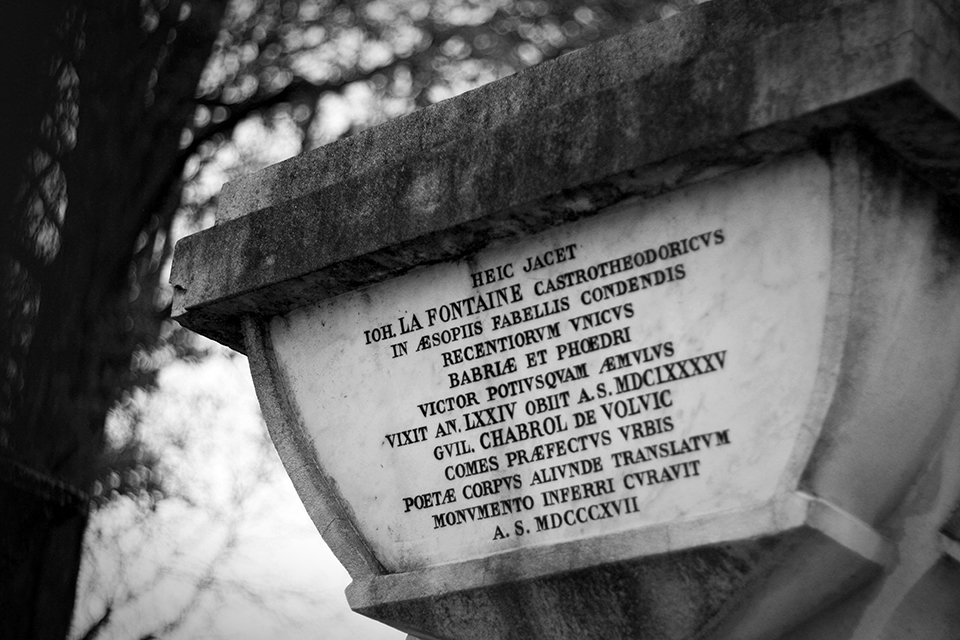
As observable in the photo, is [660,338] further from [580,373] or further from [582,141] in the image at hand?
[582,141]

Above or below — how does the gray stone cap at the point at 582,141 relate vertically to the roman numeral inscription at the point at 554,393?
above

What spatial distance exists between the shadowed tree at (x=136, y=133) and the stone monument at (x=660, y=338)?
11.2ft

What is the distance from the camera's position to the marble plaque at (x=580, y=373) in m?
2.32

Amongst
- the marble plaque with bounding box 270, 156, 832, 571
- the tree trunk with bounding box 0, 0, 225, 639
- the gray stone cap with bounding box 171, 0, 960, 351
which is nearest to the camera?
the gray stone cap with bounding box 171, 0, 960, 351

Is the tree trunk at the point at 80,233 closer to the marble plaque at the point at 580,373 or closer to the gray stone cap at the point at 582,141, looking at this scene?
the gray stone cap at the point at 582,141

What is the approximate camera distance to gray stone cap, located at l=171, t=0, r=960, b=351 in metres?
2.16

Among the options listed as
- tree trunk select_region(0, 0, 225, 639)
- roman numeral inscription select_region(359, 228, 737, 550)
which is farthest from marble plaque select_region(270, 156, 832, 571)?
tree trunk select_region(0, 0, 225, 639)

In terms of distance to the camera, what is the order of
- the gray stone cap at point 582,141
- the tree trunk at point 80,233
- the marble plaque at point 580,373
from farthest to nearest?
the tree trunk at point 80,233, the marble plaque at point 580,373, the gray stone cap at point 582,141

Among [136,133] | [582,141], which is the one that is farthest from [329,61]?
[582,141]

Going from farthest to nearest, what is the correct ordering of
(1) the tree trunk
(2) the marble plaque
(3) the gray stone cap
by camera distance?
1. (1) the tree trunk
2. (2) the marble plaque
3. (3) the gray stone cap

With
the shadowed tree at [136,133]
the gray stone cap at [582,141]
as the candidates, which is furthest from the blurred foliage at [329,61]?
the gray stone cap at [582,141]

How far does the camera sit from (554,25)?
6.77 metres

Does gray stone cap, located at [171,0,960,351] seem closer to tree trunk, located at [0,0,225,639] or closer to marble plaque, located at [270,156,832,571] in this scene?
marble plaque, located at [270,156,832,571]

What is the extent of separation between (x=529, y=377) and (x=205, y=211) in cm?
471
